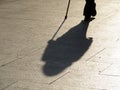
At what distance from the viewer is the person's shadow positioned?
8773mm

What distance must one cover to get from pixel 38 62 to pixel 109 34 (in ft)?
9.37

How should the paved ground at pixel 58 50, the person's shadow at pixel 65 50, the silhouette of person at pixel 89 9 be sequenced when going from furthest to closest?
the silhouette of person at pixel 89 9 < the person's shadow at pixel 65 50 < the paved ground at pixel 58 50

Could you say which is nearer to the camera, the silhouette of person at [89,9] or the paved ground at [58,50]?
the paved ground at [58,50]

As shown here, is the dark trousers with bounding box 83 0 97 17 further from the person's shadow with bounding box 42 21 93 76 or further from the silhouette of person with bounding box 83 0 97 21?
the person's shadow with bounding box 42 21 93 76

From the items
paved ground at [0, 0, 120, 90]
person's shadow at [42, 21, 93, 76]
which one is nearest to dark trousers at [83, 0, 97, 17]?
paved ground at [0, 0, 120, 90]

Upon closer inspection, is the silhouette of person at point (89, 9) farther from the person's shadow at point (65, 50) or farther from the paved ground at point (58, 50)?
the person's shadow at point (65, 50)

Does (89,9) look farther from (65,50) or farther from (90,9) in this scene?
(65,50)

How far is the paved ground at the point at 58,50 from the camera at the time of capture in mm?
7863

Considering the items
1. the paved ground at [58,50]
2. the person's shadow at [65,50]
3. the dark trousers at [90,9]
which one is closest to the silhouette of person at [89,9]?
the dark trousers at [90,9]

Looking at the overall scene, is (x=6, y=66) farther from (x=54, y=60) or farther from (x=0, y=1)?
(x=0, y=1)

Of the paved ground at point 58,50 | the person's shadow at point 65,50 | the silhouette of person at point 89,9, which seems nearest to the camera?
the paved ground at point 58,50

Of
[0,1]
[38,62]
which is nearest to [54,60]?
[38,62]

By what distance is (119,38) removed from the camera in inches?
430

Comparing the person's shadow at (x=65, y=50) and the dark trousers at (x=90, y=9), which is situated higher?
the person's shadow at (x=65, y=50)
